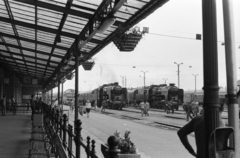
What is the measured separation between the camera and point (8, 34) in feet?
57.1

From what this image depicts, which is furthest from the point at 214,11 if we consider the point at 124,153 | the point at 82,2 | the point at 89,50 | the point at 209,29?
the point at 89,50

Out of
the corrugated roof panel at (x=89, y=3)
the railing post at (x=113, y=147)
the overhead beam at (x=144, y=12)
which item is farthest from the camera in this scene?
the corrugated roof panel at (x=89, y=3)

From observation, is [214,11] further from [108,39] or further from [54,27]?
[54,27]

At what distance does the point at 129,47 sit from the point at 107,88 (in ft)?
178

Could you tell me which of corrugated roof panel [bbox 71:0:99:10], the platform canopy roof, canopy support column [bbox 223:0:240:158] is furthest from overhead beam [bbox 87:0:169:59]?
canopy support column [bbox 223:0:240:158]

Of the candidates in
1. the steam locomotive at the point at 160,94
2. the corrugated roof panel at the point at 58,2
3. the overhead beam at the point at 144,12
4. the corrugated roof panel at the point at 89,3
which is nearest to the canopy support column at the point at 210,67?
the overhead beam at the point at 144,12

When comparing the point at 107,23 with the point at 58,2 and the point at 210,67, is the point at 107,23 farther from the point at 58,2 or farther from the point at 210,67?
the point at 210,67

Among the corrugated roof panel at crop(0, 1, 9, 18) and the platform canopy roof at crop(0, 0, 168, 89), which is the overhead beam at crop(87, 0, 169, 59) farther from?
the corrugated roof panel at crop(0, 1, 9, 18)

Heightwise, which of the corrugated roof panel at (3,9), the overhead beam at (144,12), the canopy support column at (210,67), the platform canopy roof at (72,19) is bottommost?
the canopy support column at (210,67)

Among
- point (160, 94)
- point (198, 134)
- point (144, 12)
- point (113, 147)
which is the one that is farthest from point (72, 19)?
point (160, 94)

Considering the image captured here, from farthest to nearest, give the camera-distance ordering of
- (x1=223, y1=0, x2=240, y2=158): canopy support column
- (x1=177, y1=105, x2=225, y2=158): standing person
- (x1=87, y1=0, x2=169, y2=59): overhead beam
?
(x1=87, y1=0, x2=169, y2=59): overhead beam < (x1=223, y1=0, x2=240, y2=158): canopy support column < (x1=177, y1=105, x2=225, y2=158): standing person

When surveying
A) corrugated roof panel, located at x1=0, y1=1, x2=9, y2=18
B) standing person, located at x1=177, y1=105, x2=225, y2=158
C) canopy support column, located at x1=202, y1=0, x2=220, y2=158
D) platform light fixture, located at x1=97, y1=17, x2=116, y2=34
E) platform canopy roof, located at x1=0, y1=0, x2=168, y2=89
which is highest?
corrugated roof panel, located at x1=0, y1=1, x2=9, y2=18

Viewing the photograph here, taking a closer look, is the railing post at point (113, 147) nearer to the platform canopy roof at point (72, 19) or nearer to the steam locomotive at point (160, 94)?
the platform canopy roof at point (72, 19)

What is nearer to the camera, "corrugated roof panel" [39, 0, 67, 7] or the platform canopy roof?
the platform canopy roof
